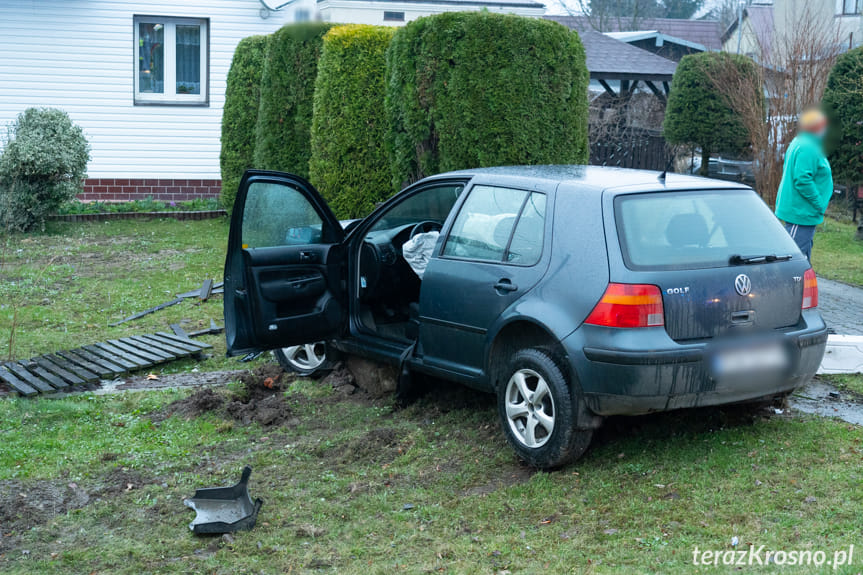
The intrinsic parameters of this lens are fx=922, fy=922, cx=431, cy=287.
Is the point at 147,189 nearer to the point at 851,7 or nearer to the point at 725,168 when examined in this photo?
the point at 725,168

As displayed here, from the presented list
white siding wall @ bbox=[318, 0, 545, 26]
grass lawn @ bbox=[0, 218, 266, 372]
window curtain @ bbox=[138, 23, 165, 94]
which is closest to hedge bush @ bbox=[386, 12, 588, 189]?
grass lawn @ bbox=[0, 218, 266, 372]

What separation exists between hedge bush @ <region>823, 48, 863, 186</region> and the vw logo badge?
12.1 m

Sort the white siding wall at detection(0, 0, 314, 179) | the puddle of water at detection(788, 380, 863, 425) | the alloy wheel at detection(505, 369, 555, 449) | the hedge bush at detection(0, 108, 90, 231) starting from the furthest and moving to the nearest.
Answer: the white siding wall at detection(0, 0, 314, 179), the hedge bush at detection(0, 108, 90, 231), the puddle of water at detection(788, 380, 863, 425), the alloy wheel at detection(505, 369, 555, 449)

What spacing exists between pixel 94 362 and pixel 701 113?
15.3 meters

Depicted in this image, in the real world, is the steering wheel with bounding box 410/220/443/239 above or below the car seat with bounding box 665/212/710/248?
below

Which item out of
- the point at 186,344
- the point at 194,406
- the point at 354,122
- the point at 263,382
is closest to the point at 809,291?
the point at 263,382

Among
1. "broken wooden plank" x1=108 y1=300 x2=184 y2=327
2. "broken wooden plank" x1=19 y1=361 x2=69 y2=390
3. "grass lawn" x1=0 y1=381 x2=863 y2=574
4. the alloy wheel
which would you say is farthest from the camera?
"broken wooden plank" x1=108 y1=300 x2=184 y2=327

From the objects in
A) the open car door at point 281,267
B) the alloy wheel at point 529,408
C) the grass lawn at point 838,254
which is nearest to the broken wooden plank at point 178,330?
the open car door at point 281,267

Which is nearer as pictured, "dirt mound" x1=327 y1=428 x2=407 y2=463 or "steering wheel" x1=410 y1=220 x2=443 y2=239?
"dirt mound" x1=327 y1=428 x2=407 y2=463

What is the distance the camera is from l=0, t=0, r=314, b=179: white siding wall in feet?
58.6

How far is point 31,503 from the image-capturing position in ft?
16.0

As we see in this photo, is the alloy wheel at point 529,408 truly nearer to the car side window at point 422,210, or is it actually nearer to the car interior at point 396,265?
the car interior at point 396,265

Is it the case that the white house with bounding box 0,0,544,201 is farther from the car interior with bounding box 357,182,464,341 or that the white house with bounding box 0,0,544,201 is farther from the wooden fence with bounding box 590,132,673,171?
the car interior with bounding box 357,182,464,341

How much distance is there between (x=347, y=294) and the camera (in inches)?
261
